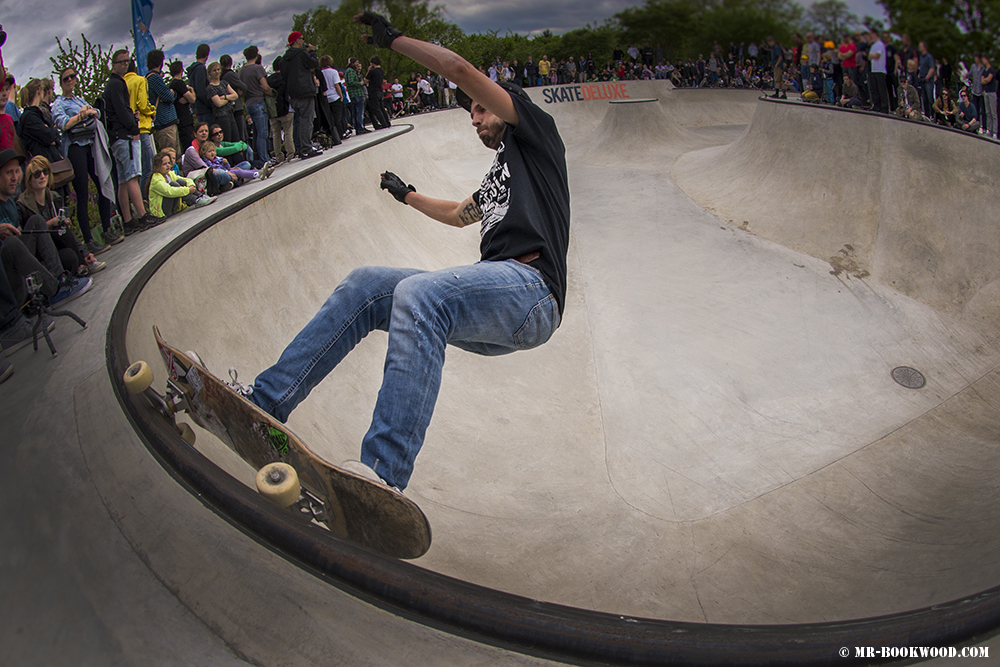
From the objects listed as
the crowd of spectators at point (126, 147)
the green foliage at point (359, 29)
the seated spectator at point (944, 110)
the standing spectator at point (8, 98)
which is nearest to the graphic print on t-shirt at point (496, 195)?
the crowd of spectators at point (126, 147)

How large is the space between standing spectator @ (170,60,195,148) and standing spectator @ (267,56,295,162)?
5.57 feet

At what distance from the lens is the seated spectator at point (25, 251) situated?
3504 millimetres

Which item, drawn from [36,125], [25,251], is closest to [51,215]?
[25,251]

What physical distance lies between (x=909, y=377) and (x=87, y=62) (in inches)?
708

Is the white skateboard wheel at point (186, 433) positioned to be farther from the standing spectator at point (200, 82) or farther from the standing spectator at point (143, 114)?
the standing spectator at point (200, 82)

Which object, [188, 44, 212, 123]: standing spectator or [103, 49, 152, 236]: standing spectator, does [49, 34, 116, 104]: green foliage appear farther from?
[103, 49, 152, 236]: standing spectator

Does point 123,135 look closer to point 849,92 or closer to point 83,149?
point 83,149

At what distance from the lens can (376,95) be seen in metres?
13.6

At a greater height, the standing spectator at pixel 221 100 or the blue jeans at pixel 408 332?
the standing spectator at pixel 221 100

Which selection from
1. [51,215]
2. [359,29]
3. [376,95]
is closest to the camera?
[51,215]

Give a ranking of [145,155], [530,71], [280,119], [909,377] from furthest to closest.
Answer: [530,71] → [280,119] → [145,155] → [909,377]

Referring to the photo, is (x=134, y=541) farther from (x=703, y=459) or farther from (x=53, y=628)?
(x=703, y=459)

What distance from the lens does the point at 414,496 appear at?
3.95 meters

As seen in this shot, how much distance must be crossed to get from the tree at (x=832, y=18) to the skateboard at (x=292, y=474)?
12.4 metres
